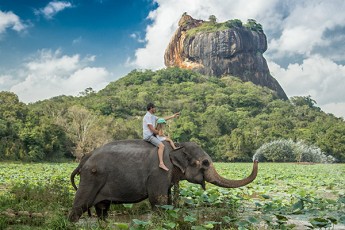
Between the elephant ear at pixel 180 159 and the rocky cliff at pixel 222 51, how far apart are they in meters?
132

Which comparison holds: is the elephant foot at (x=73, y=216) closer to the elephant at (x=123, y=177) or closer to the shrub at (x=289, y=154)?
the elephant at (x=123, y=177)

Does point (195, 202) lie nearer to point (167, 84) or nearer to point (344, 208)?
point (344, 208)

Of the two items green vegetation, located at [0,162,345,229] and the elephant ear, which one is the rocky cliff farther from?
the elephant ear

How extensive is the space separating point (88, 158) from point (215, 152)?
62752mm

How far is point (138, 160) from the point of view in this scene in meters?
6.72

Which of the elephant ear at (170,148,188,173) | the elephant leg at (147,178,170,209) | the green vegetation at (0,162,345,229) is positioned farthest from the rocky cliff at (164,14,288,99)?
the elephant leg at (147,178,170,209)

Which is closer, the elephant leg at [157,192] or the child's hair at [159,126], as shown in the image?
the elephant leg at [157,192]

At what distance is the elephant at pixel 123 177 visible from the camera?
653 centimetres

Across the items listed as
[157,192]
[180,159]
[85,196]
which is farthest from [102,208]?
[180,159]

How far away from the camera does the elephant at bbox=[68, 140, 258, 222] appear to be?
653cm

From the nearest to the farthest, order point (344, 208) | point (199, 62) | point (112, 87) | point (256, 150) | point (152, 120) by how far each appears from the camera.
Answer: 1. point (152, 120)
2. point (344, 208)
3. point (256, 150)
4. point (112, 87)
5. point (199, 62)

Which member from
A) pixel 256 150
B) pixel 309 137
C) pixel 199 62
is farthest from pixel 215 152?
pixel 199 62

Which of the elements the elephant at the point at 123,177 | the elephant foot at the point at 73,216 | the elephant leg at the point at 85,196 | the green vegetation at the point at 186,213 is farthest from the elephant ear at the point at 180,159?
the elephant foot at the point at 73,216

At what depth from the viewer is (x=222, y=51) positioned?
137625mm
